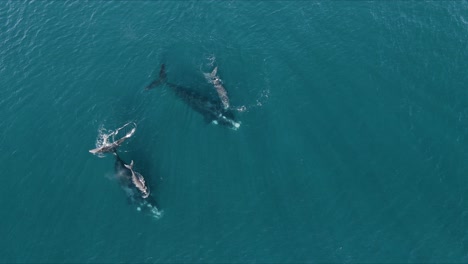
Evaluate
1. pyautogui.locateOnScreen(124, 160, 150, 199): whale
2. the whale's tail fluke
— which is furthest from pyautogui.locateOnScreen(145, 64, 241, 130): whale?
pyautogui.locateOnScreen(124, 160, 150, 199): whale

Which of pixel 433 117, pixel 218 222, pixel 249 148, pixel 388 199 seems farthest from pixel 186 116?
pixel 433 117

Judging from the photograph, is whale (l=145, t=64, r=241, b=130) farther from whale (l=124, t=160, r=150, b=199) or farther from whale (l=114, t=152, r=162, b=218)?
whale (l=114, t=152, r=162, b=218)

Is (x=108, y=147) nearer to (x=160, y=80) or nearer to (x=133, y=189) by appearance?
(x=133, y=189)

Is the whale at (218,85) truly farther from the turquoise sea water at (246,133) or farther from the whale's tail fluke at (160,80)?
the whale's tail fluke at (160,80)

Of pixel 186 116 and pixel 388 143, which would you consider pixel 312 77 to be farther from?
pixel 186 116

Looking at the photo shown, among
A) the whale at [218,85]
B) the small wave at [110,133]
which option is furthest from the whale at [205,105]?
the small wave at [110,133]
